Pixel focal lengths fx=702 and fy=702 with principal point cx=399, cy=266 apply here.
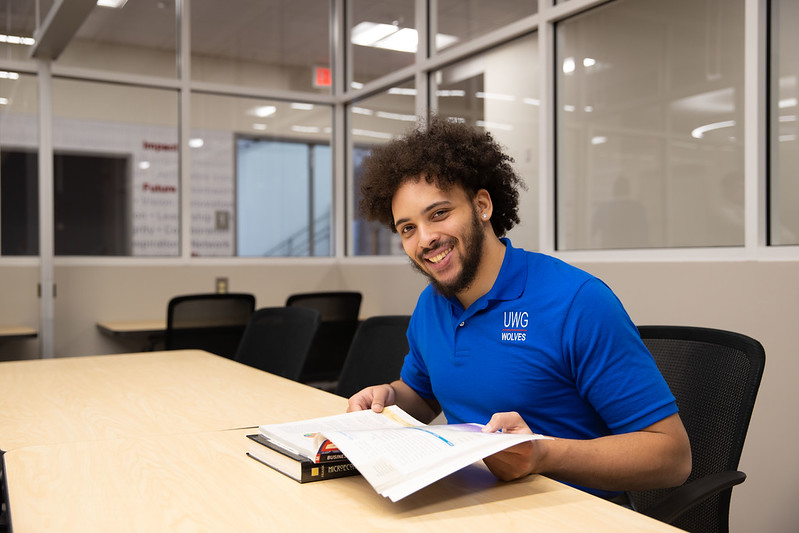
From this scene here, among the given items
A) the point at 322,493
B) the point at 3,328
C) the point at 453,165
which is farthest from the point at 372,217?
the point at 3,328

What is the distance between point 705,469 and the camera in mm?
1405

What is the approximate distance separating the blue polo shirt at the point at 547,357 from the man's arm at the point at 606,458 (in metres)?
0.04

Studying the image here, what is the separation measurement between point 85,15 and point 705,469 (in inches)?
125

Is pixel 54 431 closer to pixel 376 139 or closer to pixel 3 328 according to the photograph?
pixel 3 328

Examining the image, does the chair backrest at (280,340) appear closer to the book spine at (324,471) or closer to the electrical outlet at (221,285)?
the book spine at (324,471)

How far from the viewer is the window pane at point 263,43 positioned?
509 cm

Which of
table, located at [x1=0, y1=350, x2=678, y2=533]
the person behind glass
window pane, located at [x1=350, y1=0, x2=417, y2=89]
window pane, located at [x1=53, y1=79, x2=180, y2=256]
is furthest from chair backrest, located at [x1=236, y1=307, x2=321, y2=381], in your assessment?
window pane, located at [x1=350, y1=0, x2=417, y2=89]

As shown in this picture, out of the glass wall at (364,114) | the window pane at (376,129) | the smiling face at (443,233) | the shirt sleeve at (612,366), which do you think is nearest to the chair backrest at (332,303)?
the window pane at (376,129)

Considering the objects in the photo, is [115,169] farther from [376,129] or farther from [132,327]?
[376,129]

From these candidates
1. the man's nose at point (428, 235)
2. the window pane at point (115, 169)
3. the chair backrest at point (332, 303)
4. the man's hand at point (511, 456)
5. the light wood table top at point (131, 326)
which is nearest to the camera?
the man's hand at point (511, 456)

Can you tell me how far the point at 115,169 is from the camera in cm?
479

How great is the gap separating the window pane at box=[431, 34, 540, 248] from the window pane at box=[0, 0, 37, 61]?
2.69m

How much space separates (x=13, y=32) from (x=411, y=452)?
4567 mm

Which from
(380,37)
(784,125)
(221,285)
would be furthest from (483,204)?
(380,37)
